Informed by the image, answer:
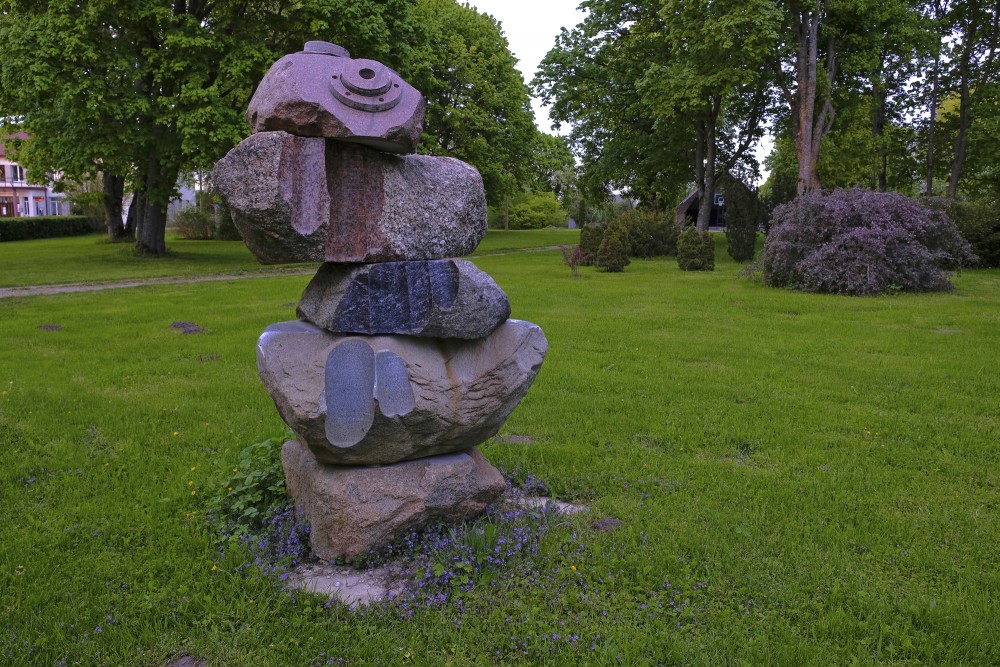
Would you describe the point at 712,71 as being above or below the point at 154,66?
above

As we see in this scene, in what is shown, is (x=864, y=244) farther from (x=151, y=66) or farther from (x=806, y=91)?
(x=151, y=66)

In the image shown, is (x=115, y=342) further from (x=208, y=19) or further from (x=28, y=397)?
(x=208, y=19)

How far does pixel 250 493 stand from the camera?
187 inches

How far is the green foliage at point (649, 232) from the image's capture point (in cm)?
2684

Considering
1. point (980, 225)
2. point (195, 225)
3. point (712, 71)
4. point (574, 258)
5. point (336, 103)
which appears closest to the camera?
point (336, 103)

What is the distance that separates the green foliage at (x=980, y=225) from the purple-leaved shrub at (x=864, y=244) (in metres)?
6.37

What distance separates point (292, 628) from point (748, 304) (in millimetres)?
12204

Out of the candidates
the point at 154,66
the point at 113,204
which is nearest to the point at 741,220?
the point at 154,66

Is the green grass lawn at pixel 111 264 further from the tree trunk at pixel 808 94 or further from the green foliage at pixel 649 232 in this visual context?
the tree trunk at pixel 808 94

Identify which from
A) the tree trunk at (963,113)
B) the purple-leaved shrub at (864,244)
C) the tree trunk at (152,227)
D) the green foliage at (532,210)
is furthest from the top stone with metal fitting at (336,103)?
the green foliage at (532,210)

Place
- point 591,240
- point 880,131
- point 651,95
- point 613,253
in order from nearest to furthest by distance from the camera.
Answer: point 613,253, point 591,240, point 651,95, point 880,131

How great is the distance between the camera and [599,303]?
14.4 metres

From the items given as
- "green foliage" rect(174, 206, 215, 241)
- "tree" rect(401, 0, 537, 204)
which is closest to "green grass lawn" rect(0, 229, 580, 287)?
"tree" rect(401, 0, 537, 204)

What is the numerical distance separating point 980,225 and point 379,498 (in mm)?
23153
